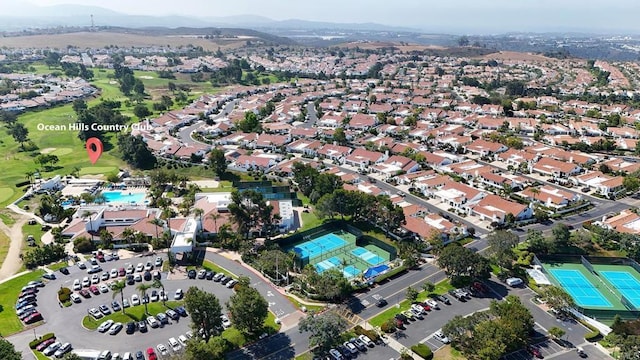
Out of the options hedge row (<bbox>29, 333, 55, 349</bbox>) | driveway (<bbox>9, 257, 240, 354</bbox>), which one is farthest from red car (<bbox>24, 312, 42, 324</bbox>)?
hedge row (<bbox>29, 333, 55, 349</bbox>)

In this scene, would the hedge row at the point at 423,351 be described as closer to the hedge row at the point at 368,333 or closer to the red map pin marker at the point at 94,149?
the hedge row at the point at 368,333

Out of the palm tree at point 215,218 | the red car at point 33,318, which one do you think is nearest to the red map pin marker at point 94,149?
the palm tree at point 215,218

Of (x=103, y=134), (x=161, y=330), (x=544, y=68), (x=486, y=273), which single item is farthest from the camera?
(x=544, y=68)

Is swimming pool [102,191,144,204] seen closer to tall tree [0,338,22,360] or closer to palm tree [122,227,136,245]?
palm tree [122,227,136,245]

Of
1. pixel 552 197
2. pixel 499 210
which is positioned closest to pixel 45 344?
pixel 499 210

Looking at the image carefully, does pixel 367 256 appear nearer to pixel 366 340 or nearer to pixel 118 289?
pixel 366 340

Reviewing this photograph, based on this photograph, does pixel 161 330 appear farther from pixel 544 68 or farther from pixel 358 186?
pixel 544 68

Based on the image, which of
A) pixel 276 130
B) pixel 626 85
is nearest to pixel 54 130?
pixel 276 130

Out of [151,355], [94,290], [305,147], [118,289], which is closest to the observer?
[151,355]
